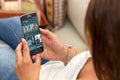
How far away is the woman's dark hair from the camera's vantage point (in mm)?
684

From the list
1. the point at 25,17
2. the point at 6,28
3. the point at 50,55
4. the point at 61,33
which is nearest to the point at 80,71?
the point at 50,55

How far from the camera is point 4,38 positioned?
1267 mm

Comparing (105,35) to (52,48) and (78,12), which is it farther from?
(78,12)

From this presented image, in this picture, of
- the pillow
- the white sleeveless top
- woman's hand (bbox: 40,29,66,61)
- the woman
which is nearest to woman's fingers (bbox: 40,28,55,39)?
woman's hand (bbox: 40,29,66,61)

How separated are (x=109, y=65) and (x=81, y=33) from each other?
31.3 inches

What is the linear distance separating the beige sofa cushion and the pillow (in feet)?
0.14

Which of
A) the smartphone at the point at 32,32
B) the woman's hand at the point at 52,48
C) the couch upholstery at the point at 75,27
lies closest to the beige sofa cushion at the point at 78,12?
the couch upholstery at the point at 75,27

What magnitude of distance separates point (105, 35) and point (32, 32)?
374 mm

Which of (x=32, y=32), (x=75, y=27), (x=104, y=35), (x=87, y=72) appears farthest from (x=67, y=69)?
(x=75, y=27)

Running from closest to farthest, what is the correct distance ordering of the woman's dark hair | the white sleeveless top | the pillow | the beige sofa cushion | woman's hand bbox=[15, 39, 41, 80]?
the woman's dark hair → woman's hand bbox=[15, 39, 41, 80] → the white sleeveless top → the beige sofa cushion → the pillow

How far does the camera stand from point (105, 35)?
698mm

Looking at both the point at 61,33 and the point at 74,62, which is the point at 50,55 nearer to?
the point at 74,62

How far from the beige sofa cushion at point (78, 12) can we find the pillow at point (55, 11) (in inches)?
1.7

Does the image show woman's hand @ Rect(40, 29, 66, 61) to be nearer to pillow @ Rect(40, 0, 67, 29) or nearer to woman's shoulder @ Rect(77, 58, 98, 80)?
woman's shoulder @ Rect(77, 58, 98, 80)
